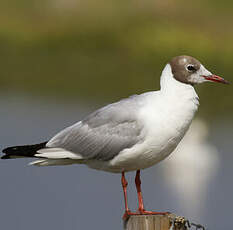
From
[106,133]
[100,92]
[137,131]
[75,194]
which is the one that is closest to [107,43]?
[100,92]

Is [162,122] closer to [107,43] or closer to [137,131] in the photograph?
[137,131]

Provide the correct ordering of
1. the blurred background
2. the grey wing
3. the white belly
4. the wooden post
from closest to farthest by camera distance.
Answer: the wooden post < the white belly < the grey wing < the blurred background

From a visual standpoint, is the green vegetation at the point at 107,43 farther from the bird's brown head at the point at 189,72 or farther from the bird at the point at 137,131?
the bird's brown head at the point at 189,72

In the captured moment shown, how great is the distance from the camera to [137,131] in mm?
5117

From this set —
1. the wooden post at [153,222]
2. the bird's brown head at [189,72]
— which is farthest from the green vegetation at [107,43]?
the wooden post at [153,222]

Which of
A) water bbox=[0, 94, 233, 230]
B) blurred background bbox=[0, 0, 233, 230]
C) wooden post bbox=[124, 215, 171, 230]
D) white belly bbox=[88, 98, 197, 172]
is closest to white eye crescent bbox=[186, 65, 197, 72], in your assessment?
white belly bbox=[88, 98, 197, 172]

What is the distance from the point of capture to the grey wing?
5.17 meters

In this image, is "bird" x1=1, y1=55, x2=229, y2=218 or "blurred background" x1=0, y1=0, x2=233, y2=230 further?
"blurred background" x1=0, y1=0, x2=233, y2=230

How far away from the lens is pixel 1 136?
33.9 feet

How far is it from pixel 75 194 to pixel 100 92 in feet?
16.3

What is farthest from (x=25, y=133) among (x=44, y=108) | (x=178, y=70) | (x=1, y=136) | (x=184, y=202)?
(x=178, y=70)

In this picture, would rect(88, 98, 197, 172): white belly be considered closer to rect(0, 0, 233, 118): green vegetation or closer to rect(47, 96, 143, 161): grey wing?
rect(47, 96, 143, 161): grey wing

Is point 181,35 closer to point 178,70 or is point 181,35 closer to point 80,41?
point 80,41

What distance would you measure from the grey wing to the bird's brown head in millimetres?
318
